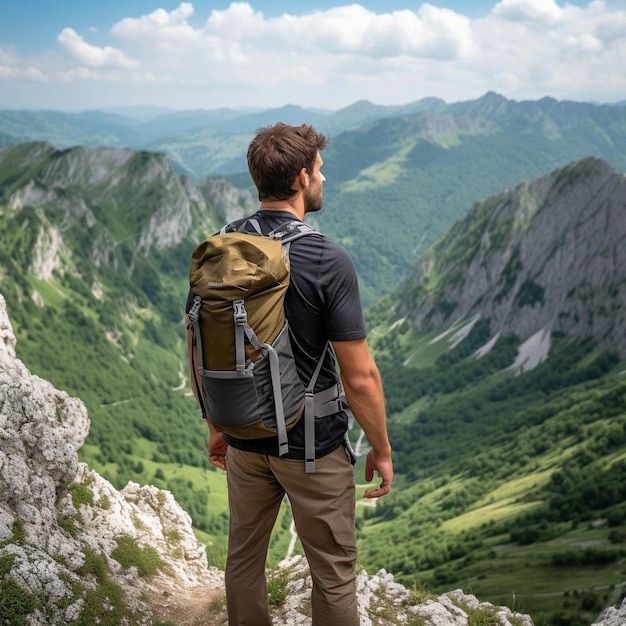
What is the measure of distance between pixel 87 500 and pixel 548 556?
2609 inches

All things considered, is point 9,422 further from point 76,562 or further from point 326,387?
point 326,387

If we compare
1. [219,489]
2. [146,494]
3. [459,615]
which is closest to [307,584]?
[459,615]

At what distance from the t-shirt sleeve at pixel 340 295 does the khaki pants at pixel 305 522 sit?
187cm

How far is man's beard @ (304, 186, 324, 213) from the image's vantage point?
8.58 meters

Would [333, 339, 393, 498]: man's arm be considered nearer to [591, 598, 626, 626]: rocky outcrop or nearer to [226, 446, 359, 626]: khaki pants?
[226, 446, 359, 626]: khaki pants

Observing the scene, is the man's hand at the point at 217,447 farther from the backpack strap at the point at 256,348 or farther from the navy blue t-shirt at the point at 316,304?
the backpack strap at the point at 256,348

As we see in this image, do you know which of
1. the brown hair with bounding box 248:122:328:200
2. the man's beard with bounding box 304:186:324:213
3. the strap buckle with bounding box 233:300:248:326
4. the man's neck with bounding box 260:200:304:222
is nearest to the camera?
the strap buckle with bounding box 233:300:248:326

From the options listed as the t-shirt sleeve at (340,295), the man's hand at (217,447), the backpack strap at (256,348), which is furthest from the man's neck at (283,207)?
the man's hand at (217,447)

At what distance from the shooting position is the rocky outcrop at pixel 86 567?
1113 centimetres

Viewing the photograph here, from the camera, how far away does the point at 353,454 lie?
8.87 meters

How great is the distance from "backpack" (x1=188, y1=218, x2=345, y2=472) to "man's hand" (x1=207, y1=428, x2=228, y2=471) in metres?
2.04

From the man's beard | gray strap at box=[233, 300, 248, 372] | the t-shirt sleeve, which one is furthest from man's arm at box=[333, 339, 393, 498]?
the man's beard

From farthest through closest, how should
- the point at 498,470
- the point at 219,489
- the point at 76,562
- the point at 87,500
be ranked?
the point at 219,489, the point at 498,470, the point at 87,500, the point at 76,562

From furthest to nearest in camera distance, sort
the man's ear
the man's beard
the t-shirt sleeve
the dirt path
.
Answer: the dirt path
the man's beard
the man's ear
the t-shirt sleeve
